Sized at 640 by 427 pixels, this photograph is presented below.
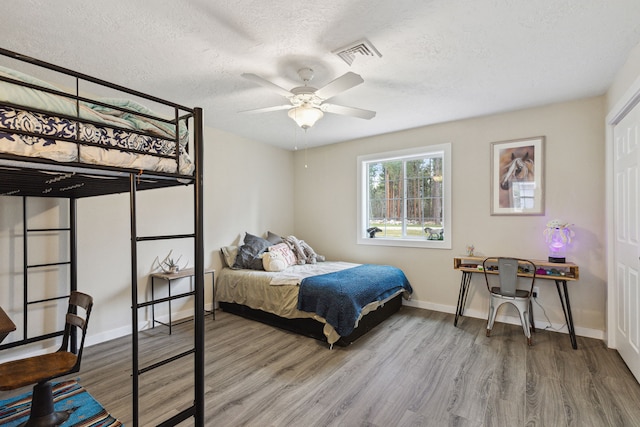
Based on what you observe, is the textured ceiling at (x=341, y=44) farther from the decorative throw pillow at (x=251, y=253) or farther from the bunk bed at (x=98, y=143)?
the decorative throw pillow at (x=251, y=253)

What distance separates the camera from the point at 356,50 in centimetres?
222

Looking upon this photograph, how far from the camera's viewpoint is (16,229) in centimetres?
261

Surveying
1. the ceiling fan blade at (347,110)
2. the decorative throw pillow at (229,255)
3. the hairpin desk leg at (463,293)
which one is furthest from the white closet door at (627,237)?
the decorative throw pillow at (229,255)

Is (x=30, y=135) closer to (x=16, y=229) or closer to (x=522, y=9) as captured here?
(x=16, y=229)

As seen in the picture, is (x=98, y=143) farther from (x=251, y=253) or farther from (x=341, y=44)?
(x=251, y=253)

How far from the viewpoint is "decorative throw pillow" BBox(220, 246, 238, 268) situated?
4266 mm

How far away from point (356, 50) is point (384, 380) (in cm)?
249

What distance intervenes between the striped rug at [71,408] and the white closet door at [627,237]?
12.2 feet

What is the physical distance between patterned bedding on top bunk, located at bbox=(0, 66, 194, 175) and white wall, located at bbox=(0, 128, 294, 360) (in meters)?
2.02

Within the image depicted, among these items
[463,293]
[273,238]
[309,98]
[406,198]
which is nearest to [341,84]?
[309,98]

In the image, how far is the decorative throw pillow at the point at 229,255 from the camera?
4.27 m

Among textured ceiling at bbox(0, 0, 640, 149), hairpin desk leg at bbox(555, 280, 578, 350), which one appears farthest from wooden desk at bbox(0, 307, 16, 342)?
hairpin desk leg at bbox(555, 280, 578, 350)

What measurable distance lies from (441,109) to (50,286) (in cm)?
433

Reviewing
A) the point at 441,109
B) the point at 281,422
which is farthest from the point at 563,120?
the point at 281,422
